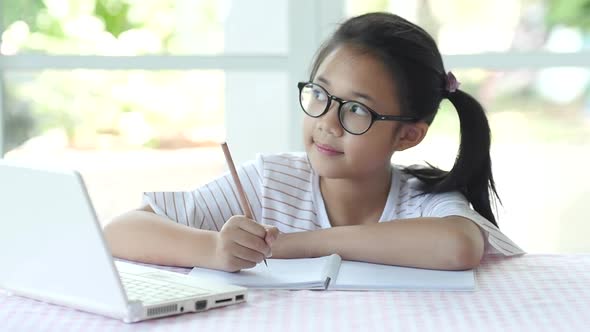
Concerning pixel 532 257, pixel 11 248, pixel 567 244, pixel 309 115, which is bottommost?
pixel 567 244

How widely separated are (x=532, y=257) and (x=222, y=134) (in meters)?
1.40

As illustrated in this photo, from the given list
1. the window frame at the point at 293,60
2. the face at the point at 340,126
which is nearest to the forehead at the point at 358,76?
the face at the point at 340,126

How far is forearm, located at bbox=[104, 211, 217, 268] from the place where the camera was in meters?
1.69

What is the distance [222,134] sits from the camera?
10.0 feet

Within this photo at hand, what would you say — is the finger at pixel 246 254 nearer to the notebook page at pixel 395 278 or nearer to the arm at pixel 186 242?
the arm at pixel 186 242

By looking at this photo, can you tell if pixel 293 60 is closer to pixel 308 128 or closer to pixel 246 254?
pixel 308 128

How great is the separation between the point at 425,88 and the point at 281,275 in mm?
539

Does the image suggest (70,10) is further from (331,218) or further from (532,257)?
(532,257)

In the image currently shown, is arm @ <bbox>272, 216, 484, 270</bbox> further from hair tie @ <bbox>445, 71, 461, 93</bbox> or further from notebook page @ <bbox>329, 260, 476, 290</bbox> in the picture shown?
hair tie @ <bbox>445, 71, 461, 93</bbox>

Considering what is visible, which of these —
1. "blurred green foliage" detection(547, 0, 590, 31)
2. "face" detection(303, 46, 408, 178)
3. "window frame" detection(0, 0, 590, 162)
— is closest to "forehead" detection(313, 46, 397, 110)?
"face" detection(303, 46, 408, 178)

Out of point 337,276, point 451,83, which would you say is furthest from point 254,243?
point 451,83

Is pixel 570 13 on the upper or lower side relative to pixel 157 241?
upper

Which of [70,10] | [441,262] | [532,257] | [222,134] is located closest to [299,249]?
[441,262]

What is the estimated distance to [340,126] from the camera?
1.85 meters
